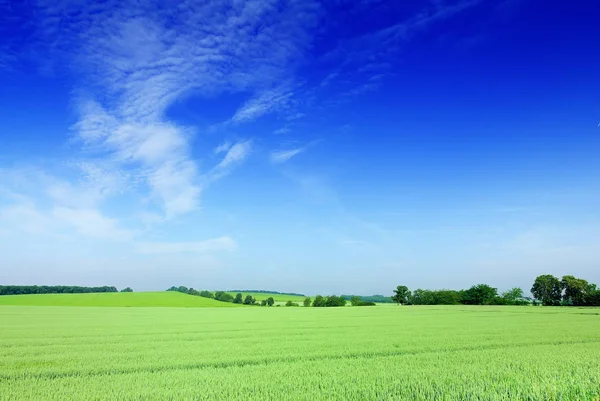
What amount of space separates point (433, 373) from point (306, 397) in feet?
15.4

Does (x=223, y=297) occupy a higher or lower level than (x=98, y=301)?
lower

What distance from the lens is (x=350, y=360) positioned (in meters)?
13.9

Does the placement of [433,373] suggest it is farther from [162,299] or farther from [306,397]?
[162,299]

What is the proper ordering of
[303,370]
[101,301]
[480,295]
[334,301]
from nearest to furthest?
[303,370] → [101,301] → [480,295] → [334,301]

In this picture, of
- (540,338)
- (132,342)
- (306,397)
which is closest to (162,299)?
(132,342)

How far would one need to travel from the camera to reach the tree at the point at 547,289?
348 ft

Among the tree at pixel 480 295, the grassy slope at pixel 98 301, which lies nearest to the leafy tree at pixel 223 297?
the grassy slope at pixel 98 301

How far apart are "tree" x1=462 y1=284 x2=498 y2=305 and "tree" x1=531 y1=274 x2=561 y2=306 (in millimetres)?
10690

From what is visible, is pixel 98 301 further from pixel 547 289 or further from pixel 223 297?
pixel 547 289

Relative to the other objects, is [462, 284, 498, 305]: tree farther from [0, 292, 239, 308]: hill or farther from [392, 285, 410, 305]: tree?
[0, 292, 239, 308]: hill

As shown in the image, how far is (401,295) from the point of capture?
129625 mm

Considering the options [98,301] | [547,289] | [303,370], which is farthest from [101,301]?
[547,289]

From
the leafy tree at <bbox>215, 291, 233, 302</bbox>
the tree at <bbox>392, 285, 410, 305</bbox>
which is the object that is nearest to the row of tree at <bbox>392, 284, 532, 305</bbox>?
the tree at <bbox>392, 285, 410, 305</bbox>

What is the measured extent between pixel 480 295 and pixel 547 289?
17.2m
